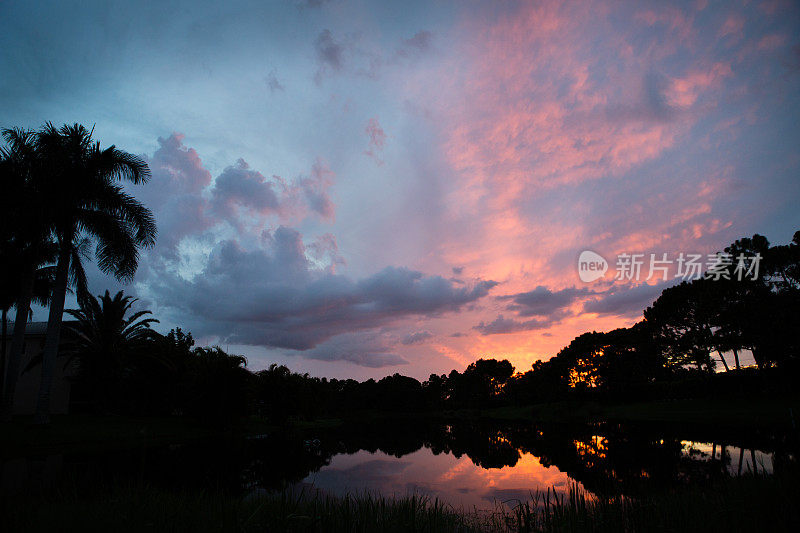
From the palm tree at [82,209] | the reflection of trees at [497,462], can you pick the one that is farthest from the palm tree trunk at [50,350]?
the reflection of trees at [497,462]

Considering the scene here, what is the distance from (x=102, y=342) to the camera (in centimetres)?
3759

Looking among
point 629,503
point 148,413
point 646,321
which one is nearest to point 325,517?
point 629,503

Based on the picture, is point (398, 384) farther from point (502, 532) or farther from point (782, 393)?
point (502, 532)

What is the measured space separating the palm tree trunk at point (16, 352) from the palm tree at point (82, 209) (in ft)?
7.18

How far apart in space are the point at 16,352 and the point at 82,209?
10.2 m

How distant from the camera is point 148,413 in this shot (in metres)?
42.6

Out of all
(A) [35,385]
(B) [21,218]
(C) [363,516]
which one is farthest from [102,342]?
(C) [363,516]

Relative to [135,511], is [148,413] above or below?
below

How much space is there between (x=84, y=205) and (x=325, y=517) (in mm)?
29716

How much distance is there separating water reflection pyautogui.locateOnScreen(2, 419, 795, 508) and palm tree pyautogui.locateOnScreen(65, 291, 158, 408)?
15.5 metres

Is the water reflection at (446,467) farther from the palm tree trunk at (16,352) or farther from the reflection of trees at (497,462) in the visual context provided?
the palm tree trunk at (16,352)

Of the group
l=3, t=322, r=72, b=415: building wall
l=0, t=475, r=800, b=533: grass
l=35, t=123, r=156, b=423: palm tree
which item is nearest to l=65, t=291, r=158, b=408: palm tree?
l=3, t=322, r=72, b=415: building wall

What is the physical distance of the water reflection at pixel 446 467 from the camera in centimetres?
1441

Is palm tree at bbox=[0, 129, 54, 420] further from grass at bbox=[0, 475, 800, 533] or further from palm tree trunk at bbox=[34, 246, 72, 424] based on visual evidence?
grass at bbox=[0, 475, 800, 533]
